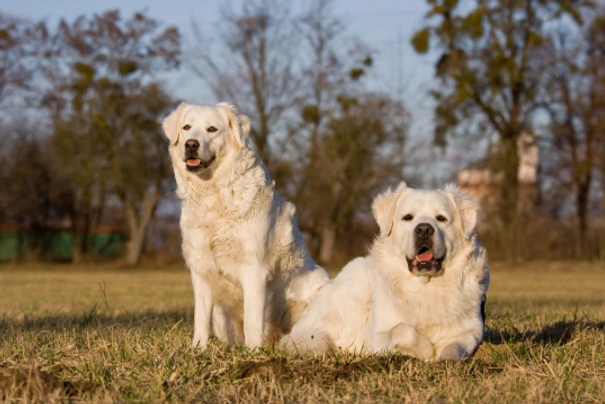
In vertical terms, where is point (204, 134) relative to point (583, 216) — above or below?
above

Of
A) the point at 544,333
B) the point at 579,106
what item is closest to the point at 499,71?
the point at 579,106

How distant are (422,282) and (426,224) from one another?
402 mm

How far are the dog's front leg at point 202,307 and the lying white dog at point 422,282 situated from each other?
68cm

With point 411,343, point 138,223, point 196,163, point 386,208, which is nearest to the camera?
point 411,343

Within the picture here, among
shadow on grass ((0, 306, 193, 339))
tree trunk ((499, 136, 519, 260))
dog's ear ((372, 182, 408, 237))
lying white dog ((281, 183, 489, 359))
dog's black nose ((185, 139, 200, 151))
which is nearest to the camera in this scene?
lying white dog ((281, 183, 489, 359))

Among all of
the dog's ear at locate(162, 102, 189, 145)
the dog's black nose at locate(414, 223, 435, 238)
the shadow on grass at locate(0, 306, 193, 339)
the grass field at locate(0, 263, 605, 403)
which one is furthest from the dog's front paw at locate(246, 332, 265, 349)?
the dog's ear at locate(162, 102, 189, 145)

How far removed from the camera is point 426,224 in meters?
5.19

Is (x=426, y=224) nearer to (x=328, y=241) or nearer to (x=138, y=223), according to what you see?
(x=328, y=241)

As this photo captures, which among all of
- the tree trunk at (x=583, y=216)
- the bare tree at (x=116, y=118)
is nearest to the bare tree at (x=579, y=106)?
the tree trunk at (x=583, y=216)

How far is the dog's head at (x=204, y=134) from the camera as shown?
6.09 m

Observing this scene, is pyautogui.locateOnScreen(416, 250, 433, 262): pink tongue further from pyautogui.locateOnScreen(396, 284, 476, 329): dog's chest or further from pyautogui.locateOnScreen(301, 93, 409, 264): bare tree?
pyautogui.locateOnScreen(301, 93, 409, 264): bare tree

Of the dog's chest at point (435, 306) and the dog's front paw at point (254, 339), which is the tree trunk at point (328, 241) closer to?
the dog's front paw at point (254, 339)

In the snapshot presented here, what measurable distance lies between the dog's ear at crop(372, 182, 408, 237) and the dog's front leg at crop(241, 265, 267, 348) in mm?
988

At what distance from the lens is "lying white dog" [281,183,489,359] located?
5.14 metres
